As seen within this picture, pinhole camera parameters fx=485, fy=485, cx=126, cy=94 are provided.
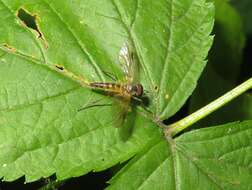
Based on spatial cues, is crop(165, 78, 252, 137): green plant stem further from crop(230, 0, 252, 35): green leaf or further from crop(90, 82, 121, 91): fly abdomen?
crop(230, 0, 252, 35): green leaf

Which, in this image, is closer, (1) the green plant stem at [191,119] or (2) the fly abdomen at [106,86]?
(2) the fly abdomen at [106,86]

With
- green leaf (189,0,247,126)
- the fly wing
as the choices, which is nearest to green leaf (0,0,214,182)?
the fly wing

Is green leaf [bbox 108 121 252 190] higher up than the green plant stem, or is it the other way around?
the green plant stem

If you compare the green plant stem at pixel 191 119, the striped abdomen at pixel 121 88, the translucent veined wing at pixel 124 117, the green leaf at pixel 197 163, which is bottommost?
the green leaf at pixel 197 163

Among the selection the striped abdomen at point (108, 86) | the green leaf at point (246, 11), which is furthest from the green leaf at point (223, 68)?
the striped abdomen at point (108, 86)

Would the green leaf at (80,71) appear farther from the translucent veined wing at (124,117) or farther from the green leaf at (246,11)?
the green leaf at (246,11)

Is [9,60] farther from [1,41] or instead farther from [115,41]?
[115,41]
